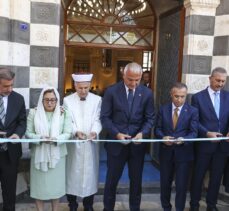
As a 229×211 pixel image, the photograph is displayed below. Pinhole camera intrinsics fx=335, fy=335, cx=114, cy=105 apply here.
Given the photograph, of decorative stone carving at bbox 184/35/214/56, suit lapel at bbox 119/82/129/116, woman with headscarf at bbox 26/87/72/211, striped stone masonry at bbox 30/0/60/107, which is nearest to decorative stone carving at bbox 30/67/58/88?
striped stone masonry at bbox 30/0/60/107

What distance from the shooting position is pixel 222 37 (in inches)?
183

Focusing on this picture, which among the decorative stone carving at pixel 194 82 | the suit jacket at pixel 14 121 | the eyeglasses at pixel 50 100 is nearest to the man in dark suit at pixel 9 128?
the suit jacket at pixel 14 121

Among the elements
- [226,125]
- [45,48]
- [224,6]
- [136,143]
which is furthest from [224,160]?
[45,48]

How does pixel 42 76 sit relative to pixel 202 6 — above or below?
below

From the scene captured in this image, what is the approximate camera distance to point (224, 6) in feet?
15.2

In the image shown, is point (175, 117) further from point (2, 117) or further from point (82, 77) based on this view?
point (2, 117)

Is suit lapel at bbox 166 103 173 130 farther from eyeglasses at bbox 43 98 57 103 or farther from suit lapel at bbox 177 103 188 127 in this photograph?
eyeglasses at bbox 43 98 57 103

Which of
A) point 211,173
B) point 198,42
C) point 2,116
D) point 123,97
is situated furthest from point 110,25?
point 211,173

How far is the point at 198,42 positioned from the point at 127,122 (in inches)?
69.9

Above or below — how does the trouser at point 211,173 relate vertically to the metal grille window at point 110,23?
below

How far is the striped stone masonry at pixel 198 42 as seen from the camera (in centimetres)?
465

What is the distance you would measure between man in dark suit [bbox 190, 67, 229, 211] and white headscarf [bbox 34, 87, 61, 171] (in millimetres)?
1651

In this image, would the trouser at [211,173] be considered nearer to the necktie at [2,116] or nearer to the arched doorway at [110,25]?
the necktie at [2,116]

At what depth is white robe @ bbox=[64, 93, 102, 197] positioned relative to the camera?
3820 mm
